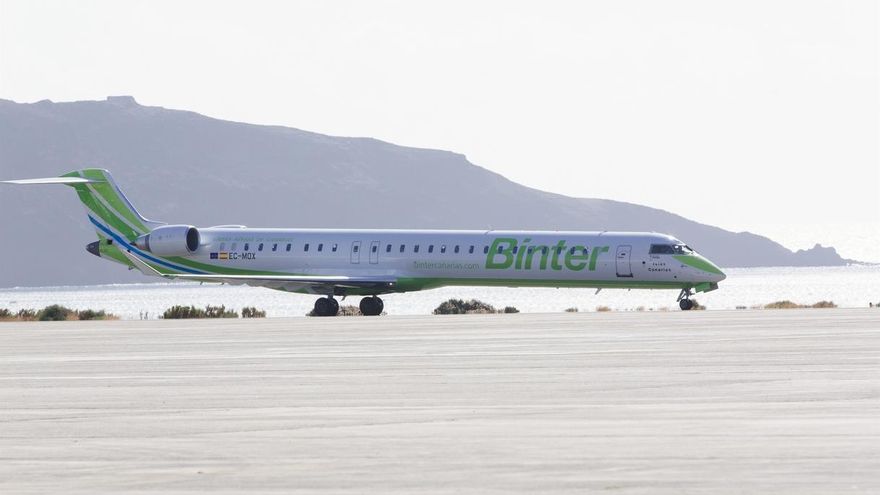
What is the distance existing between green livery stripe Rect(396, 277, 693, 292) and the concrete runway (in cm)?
1769

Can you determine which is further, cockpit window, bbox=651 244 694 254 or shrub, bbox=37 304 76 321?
shrub, bbox=37 304 76 321

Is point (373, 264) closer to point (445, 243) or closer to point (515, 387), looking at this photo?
point (445, 243)

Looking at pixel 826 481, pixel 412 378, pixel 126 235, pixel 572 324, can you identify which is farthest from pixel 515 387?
pixel 126 235

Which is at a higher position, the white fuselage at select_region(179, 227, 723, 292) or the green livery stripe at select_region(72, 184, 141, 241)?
the green livery stripe at select_region(72, 184, 141, 241)

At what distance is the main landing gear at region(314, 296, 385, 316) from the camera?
5266 centimetres

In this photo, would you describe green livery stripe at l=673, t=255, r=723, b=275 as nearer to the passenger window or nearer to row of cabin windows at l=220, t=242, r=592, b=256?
the passenger window

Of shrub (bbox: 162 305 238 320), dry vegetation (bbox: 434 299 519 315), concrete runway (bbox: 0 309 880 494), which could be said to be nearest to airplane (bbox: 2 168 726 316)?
shrub (bbox: 162 305 238 320)

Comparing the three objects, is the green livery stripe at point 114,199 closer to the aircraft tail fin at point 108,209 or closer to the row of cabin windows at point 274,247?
the aircraft tail fin at point 108,209

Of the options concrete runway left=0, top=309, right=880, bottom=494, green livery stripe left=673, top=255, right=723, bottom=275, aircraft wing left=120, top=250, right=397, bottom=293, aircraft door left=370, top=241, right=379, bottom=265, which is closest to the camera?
concrete runway left=0, top=309, right=880, bottom=494

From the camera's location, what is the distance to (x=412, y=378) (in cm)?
2145

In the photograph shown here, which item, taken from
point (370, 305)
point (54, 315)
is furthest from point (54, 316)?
point (370, 305)

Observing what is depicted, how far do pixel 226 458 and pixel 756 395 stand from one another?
6.75m

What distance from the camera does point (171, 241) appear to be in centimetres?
5550

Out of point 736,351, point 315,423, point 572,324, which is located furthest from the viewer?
point 572,324
